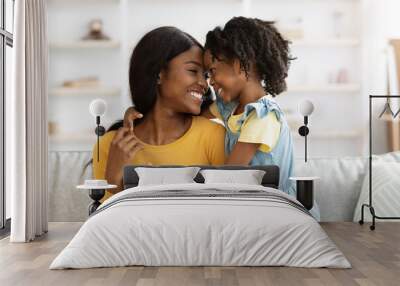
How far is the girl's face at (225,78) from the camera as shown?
6582 millimetres

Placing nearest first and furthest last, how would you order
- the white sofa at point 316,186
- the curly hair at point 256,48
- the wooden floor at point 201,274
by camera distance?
the wooden floor at point 201,274
the curly hair at point 256,48
the white sofa at point 316,186

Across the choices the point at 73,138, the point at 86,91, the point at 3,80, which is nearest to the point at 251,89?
the point at 86,91

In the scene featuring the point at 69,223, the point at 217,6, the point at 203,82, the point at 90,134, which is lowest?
the point at 69,223

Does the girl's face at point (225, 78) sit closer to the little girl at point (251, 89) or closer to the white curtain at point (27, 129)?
the little girl at point (251, 89)

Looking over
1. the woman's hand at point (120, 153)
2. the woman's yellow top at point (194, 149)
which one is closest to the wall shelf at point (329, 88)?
the woman's yellow top at point (194, 149)

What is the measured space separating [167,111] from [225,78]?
67 centimetres

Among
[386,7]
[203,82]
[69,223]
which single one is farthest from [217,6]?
[69,223]

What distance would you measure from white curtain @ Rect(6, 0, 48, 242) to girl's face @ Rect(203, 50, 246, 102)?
164cm

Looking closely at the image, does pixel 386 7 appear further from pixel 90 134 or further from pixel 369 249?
pixel 90 134

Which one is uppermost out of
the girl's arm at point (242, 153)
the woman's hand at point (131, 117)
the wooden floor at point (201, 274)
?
the woman's hand at point (131, 117)

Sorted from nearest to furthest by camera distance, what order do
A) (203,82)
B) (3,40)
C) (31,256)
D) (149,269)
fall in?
1. (149,269)
2. (31,256)
3. (3,40)
4. (203,82)

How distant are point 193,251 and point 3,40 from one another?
3030mm

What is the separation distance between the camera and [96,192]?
257 inches

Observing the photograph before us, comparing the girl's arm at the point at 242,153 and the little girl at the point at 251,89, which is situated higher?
the little girl at the point at 251,89
